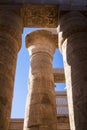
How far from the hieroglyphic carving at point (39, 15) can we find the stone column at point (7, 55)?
2.22 feet

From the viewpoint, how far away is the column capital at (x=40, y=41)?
31.1ft

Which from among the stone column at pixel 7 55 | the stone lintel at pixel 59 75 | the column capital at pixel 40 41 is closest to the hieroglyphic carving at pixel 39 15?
the stone column at pixel 7 55

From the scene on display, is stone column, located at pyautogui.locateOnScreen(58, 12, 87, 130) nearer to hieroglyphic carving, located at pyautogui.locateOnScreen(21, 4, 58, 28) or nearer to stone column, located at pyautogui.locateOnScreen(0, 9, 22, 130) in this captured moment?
hieroglyphic carving, located at pyautogui.locateOnScreen(21, 4, 58, 28)

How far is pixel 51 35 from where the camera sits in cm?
996

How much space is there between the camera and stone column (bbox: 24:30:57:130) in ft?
23.4

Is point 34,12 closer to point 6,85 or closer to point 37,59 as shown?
point 37,59

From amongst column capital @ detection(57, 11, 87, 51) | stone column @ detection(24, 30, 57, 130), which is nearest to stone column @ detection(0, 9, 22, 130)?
column capital @ detection(57, 11, 87, 51)

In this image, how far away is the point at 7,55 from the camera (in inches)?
217

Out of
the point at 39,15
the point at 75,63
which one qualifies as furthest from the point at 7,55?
the point at 39,15

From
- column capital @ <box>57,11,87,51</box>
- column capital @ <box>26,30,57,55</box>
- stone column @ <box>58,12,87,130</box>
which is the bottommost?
stone column @ <box>58,12,87,130</box>

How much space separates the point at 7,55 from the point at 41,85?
298 centimetres

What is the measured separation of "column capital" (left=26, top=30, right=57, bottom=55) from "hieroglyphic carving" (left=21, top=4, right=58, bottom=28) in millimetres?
1509

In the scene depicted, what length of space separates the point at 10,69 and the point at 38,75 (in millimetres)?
3078

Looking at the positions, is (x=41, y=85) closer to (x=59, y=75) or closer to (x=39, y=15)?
(x=39, y=15)
